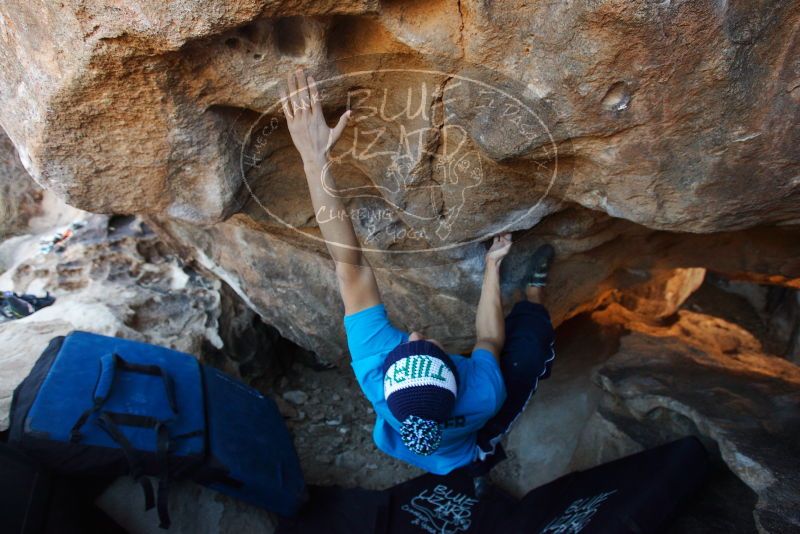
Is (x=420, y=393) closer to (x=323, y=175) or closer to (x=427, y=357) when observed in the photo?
(x=427, y=357)

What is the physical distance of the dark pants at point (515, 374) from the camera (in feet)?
5.67

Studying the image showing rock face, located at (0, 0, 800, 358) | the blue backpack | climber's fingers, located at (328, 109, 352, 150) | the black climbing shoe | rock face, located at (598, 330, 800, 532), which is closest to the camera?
rock face, located at (0, 0, 800, 358)

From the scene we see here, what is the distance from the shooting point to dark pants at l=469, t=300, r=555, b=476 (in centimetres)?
173

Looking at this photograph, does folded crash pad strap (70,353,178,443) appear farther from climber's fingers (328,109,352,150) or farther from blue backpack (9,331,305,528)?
climber's fingers (328,109,352,150)

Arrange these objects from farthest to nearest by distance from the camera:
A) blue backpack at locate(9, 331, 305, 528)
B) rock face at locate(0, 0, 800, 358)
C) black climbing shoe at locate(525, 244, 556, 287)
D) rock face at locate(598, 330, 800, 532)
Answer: black climbing shoe at locate(525, 244, 556, 287) → blue backpack at locate(9, 331, 305, 528) → rock face at locate(598, 330, 800, 532) → rock face at locate(0, 0, 800, 358)

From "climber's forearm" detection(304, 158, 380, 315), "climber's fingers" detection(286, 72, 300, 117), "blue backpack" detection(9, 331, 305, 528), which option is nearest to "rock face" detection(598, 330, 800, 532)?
"climber's forearm" detection(304, 158, 380, 315)

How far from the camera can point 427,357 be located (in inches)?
52.8

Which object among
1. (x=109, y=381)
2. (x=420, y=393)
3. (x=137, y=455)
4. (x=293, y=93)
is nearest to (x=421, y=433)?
(x=420, y=393)

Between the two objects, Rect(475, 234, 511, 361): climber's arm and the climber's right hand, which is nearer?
the climber's right hand

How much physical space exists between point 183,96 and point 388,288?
3.63ft

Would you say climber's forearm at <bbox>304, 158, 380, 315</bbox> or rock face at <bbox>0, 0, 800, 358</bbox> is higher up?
rock face at <bbox>0, 0, 800, 358</bbox>

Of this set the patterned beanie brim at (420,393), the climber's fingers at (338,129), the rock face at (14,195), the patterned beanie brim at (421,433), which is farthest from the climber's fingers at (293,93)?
the rock face at (14,195)

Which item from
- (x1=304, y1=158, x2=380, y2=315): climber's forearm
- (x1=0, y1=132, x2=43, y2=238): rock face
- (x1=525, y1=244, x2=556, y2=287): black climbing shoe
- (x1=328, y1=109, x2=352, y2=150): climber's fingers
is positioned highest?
(x1=0, y1=132, x2=43, y2=238): rock face

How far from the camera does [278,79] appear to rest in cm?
133
